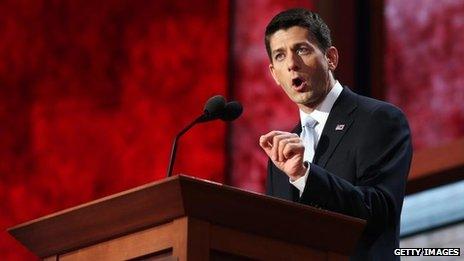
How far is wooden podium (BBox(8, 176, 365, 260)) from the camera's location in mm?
2061

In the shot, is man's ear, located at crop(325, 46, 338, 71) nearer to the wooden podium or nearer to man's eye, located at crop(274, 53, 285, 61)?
man's eye, located at crop(274, 53, 285, 61)

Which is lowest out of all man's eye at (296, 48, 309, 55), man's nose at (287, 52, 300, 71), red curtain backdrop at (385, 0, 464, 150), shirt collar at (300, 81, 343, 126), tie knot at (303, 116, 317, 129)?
tie knot at (303, 116, 317, 129)

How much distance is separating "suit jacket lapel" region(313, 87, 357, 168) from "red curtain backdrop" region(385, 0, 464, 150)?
1767 millimetres

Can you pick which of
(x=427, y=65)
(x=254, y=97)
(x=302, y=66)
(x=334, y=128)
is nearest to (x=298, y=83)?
(x=302, y=66)

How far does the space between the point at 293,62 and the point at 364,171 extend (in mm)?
338

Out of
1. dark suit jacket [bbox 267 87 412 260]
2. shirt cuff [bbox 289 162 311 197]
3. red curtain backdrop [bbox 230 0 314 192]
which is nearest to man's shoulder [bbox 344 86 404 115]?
dark suit jacket [bbox 267 87 412 260]

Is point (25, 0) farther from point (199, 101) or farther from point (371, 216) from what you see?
point (371, 216)

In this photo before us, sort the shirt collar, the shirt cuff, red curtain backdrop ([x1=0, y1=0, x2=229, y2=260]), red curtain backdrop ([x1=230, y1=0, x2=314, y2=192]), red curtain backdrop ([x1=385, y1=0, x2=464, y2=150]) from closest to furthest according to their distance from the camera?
the shirt cuff, the shirt collar, red curtain backdrop ([x1=385, y1=0, x2=464, y2=150]), red curtain backdrop ([x1=230, y1=0, x2=314, y2=192]), red curtain backdrop ([x1=0, y1=0, x2=229, y2=260])

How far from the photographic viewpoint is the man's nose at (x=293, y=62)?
2.58m

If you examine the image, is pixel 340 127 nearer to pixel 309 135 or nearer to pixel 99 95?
pixel 309 135

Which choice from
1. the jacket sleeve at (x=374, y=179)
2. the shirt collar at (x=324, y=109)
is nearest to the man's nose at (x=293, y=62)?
the shirt collar at (x=324, y=109)

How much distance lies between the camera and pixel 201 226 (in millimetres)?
2062

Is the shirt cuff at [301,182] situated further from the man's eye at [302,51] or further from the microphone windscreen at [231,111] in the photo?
the man's eye at [302,51]

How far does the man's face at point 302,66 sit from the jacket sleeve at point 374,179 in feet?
0.54
